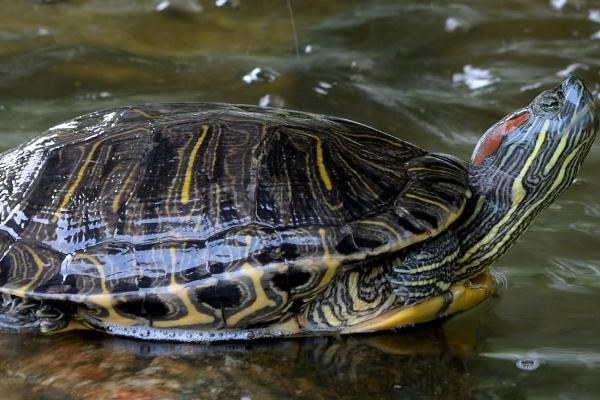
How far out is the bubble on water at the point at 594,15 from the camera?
7.35 metres

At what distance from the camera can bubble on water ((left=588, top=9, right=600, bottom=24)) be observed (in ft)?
24.1

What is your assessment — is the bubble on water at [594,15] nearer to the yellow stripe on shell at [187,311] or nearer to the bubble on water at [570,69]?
the bubble on water at [570,69]

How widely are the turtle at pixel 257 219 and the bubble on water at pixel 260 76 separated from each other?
Answer: 2615mm

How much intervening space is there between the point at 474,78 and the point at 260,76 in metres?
1.69

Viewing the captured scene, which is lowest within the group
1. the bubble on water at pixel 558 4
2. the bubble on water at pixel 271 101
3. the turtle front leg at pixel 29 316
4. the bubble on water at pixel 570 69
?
the turtle front leg at pixel 29 316

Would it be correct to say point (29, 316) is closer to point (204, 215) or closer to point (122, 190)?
point (122, 190)

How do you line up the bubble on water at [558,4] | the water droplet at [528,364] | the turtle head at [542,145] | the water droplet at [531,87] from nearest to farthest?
the water droplet at [528,364] < the turtle head at [542,145] < the water droplet at [531,87] < the bubble on water at [558,4]

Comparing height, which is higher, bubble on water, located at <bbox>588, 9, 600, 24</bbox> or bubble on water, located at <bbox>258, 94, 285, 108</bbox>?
bubble on water, located at <bbox>588, 9, 600, 24</bbox>

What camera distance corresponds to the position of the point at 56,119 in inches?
225

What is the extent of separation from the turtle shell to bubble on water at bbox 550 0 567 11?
453 cm

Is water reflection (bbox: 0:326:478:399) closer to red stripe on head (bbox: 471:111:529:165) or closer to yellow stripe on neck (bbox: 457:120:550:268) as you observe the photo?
yellow stripe on neck (bbox: 457:120:550:268)

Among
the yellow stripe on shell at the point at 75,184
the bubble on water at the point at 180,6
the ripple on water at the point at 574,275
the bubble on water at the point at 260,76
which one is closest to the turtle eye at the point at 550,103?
the ripple on water at the point at 574,275

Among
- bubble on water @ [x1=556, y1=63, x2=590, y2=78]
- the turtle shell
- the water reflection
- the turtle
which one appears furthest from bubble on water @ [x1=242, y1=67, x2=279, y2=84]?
the water reflection

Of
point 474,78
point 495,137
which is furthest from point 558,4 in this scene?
point 495,137
